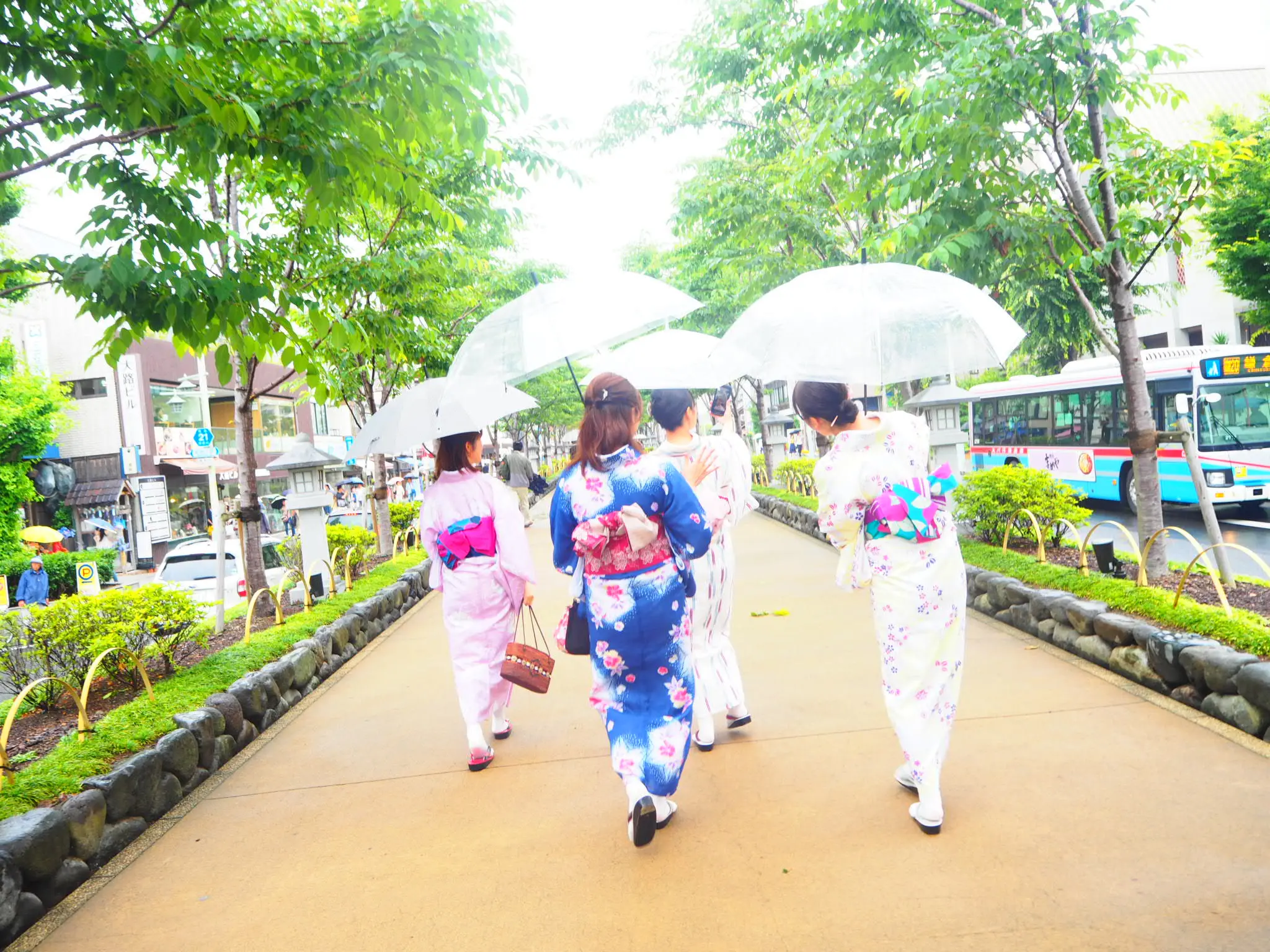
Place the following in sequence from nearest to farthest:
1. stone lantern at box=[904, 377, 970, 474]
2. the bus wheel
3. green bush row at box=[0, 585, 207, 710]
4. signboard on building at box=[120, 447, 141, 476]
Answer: green bush row at box=[0, 585, 207, 710] → stone lantern at box=[904, 377, 970, 474] → the bus wheel → signboard on building at box=[120, 447, 141, 476]

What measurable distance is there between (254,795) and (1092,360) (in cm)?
1499

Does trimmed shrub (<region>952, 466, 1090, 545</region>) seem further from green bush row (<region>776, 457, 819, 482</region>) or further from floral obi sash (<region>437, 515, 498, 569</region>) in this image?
green bush row (<region>776, 457, 819, 482</region>)

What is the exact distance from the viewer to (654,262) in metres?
23.1

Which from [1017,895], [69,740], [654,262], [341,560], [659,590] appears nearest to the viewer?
[1017,895]

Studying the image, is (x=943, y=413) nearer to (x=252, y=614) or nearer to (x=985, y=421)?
(x=252, y=614)

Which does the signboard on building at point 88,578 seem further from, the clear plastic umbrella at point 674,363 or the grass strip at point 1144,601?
the grass strip at point 1144,601

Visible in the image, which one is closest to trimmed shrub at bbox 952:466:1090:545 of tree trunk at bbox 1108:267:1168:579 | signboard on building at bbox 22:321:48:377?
tree trunk at bbox 1108:267:1168:579

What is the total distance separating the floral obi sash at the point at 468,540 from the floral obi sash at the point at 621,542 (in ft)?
4.12

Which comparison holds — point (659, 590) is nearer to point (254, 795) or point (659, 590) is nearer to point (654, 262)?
point (254, 795)

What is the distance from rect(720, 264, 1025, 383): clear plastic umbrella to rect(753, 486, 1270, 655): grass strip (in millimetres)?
1953

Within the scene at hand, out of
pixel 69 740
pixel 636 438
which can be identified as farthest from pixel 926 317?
pixel 69 740

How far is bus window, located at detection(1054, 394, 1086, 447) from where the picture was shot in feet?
49.3

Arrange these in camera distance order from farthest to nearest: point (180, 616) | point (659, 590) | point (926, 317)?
point (180, 616) < point (926, 317) < point (659, 590)

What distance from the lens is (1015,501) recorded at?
7988 millimetres
